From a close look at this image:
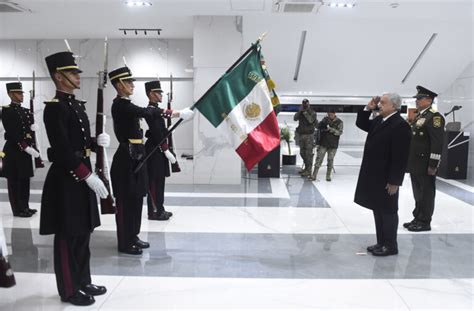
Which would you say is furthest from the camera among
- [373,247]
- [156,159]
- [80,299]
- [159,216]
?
[159,216]

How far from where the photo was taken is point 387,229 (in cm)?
394

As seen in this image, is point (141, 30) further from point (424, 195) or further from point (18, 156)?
point (424, 195)

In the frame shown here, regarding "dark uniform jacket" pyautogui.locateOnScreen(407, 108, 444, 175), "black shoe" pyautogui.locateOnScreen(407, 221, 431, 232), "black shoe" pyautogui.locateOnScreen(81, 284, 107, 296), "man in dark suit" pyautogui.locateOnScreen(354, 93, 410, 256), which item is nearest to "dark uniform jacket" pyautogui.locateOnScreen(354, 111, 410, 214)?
"man in dark suit" pyautogui.locateOnScreen(354, 93, 410, 256)

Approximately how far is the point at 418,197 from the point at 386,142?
4.64 feet

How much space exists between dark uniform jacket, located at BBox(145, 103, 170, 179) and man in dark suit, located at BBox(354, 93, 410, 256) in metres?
2.14

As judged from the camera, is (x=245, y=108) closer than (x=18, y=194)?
Yes

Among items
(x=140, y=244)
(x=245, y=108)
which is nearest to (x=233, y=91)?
(x=245, y=108)

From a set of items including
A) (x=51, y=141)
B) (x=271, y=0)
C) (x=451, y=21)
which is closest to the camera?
(x=51, y=141)

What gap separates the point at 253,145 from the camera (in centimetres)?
373

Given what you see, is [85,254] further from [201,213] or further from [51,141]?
[201,213]

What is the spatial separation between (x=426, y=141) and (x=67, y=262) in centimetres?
393

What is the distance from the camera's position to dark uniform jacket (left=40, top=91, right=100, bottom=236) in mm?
2697

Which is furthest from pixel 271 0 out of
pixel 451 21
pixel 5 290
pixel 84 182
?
pixel 5 290

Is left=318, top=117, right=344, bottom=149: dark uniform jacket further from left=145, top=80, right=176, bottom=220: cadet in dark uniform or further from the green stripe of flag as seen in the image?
the green stripe of flag
